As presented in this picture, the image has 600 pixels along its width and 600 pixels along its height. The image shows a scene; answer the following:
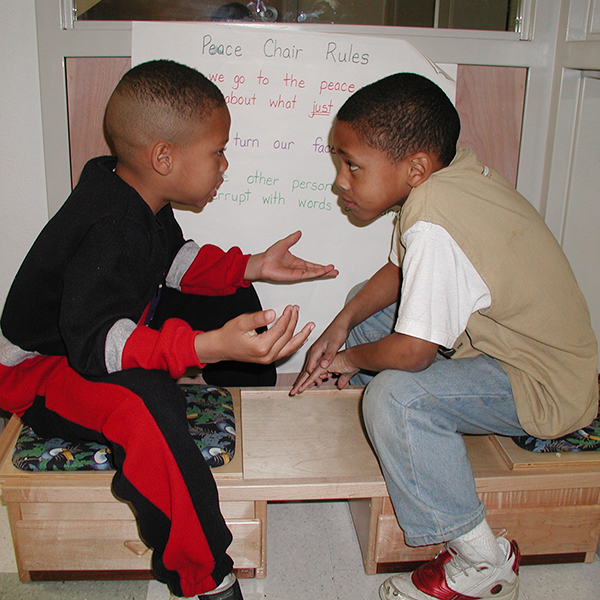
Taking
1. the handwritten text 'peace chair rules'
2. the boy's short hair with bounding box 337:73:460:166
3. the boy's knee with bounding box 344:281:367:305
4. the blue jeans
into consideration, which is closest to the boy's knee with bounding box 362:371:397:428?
the blue jeans

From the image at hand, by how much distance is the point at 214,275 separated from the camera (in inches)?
51.1

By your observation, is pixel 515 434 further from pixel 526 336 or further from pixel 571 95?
pixel 571 95

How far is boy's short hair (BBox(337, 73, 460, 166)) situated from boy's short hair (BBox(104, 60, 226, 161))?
266 millimetres

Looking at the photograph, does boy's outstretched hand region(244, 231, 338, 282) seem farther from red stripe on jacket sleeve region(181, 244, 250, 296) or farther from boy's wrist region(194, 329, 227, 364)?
boy's wrist region(194, 329, 227, 364)

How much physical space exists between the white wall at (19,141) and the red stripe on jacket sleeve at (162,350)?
2.29 feet

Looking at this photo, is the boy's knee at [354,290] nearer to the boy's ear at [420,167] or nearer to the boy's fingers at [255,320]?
the boy's ear at [420,167]

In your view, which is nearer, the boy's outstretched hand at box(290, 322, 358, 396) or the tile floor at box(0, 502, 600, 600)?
the tile floor at box(0, 502, 600, 600)

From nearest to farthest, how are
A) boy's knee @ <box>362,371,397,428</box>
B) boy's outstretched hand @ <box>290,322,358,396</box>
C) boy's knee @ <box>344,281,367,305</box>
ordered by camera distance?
boy's knee @ <box>362,371,397,428</box>
boy's outstretched hand @ <box>290,322,358,396</box>
boy's knee @ <box>344,281,367,305</box>

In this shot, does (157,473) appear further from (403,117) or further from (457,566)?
(403,117)

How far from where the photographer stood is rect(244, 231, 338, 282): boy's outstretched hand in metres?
1.30

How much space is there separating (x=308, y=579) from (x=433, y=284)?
0.58 metres

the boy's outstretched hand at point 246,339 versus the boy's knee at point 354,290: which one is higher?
the boy's outstretched hand at point 246,339

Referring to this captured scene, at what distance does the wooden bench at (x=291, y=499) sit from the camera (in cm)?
99

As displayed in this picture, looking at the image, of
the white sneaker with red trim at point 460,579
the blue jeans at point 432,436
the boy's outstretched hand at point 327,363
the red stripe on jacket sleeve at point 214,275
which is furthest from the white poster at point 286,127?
the white sneaker with red trim at point 460,579
